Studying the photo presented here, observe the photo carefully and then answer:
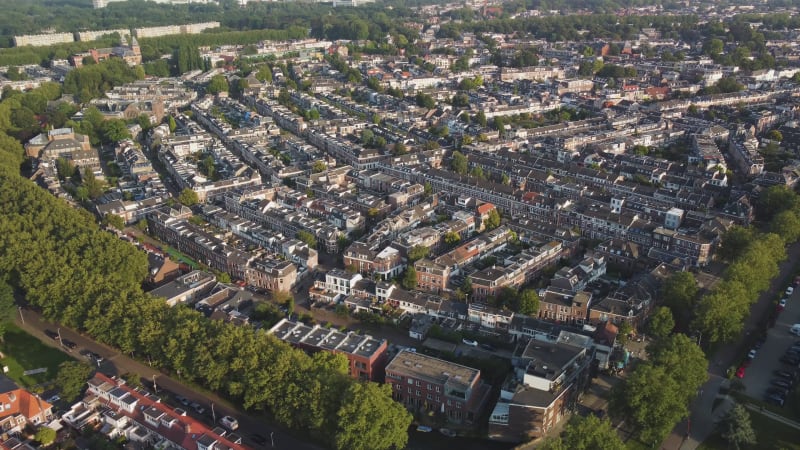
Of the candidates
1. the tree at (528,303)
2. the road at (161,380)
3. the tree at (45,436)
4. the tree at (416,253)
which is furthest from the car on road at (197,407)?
the tree at (528,303)

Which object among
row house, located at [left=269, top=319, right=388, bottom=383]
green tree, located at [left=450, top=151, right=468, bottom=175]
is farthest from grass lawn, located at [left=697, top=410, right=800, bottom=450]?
green tree, located at [left=450, top=151, right=468, bottom=175]

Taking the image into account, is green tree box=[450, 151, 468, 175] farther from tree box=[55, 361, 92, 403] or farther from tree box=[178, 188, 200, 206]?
tree box=[55, 361, 92, 403]

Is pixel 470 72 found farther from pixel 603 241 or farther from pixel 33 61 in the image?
pixel 33 61

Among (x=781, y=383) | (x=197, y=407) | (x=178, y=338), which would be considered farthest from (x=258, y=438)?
(x=781, y=383)

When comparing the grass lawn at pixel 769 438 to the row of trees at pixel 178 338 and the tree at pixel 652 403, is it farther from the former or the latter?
the row of trees at pixel 178 338

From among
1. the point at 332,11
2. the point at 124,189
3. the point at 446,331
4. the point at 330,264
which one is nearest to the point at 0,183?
the point at 124,189

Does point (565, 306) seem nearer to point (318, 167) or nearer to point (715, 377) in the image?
point (715, 377)
